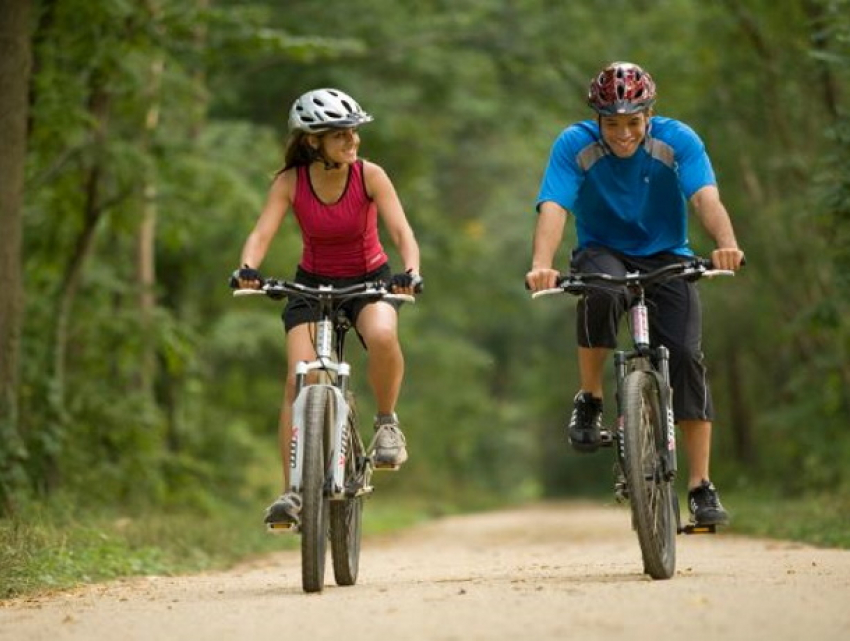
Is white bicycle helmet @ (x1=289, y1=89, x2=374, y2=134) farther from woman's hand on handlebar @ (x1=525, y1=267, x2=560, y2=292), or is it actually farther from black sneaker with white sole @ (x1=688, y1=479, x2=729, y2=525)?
black sneaker with white sole @ (x1=688, y1=479, x2=729, y2=525)

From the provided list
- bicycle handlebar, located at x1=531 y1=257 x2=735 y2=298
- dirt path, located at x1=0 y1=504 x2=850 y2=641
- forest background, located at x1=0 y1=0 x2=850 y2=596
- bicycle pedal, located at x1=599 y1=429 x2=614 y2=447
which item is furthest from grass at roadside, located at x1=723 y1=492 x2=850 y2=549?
bicycle handlebar, located at x1=531 y1=257 x2=735 y2=298

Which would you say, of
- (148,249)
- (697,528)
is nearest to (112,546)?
(697,528)

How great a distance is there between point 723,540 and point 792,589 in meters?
6.97

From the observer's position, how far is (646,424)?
841cm

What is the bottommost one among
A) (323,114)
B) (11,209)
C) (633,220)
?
(633,220)

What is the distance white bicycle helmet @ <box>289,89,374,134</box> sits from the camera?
8.73 metres

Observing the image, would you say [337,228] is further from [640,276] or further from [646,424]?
[646,424]

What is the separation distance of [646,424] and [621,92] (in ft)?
5.47

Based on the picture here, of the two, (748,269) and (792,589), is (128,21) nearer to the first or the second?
(792,589)

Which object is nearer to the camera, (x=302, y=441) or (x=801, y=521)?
(x=302, y=441)

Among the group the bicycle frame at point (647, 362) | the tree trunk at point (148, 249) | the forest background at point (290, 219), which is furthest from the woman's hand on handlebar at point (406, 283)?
the tree trunk at point (148, 249)

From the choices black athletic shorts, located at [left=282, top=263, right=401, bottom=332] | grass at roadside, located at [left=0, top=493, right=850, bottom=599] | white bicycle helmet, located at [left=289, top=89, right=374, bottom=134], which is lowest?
grass at roadside, located at [left=0, top=493, right=850, bottom=599]

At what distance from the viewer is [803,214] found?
1369 cm

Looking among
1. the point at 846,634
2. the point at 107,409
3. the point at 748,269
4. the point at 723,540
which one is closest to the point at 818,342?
the point at 748,269
